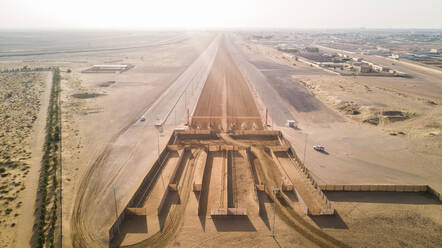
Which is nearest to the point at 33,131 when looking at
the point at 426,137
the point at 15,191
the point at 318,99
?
the point at 15,191

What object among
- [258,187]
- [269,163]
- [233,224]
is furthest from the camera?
[269,163]

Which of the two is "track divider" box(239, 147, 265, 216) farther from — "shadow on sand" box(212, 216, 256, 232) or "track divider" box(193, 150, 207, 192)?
"track divider" box(193, 150, 207, 192)

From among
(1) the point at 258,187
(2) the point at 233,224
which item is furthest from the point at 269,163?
(2) the point at 233,224

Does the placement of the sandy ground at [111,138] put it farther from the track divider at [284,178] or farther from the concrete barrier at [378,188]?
the concrete barrier at [378,188]

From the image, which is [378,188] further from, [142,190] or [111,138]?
[111,138]

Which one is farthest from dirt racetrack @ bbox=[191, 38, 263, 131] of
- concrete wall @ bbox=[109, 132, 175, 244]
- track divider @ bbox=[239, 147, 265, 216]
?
concrete wall @ bbox=[109, 132, 175, 244]

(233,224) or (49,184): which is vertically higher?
(49,184)
